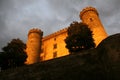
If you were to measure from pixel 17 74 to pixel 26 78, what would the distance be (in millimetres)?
1515

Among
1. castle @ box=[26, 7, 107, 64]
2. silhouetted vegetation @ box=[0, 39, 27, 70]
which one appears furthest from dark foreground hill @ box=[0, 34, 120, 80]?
castle @ box=[26, 7, 107, 64]

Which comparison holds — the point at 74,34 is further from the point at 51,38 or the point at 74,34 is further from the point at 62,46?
the point at 51,38

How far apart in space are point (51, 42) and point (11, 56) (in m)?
19.1

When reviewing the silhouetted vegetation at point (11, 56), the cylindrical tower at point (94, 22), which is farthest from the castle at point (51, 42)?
the silhouetted vegetation at point (11, 56)

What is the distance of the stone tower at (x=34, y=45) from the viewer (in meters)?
41.2

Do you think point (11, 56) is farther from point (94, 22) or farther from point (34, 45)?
point (94, 22)

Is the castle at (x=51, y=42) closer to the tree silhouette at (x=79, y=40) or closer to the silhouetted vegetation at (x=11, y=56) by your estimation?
the tree silhouette at (x=79, y=40)

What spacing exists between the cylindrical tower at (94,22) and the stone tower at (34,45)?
12610 millimetres

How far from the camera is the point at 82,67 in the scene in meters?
15.1

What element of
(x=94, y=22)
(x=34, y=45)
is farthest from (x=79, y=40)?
(x=34, y=45)

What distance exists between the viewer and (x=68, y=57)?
55.7 ft

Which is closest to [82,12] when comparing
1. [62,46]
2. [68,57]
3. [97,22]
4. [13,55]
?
[97,22]

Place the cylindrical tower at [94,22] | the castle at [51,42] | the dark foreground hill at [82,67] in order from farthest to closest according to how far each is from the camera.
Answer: the castle at [51,42]
the cylindrical tower at [94,22]
the dark foreground hill at [82,67]

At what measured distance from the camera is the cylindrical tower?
1376 inches
